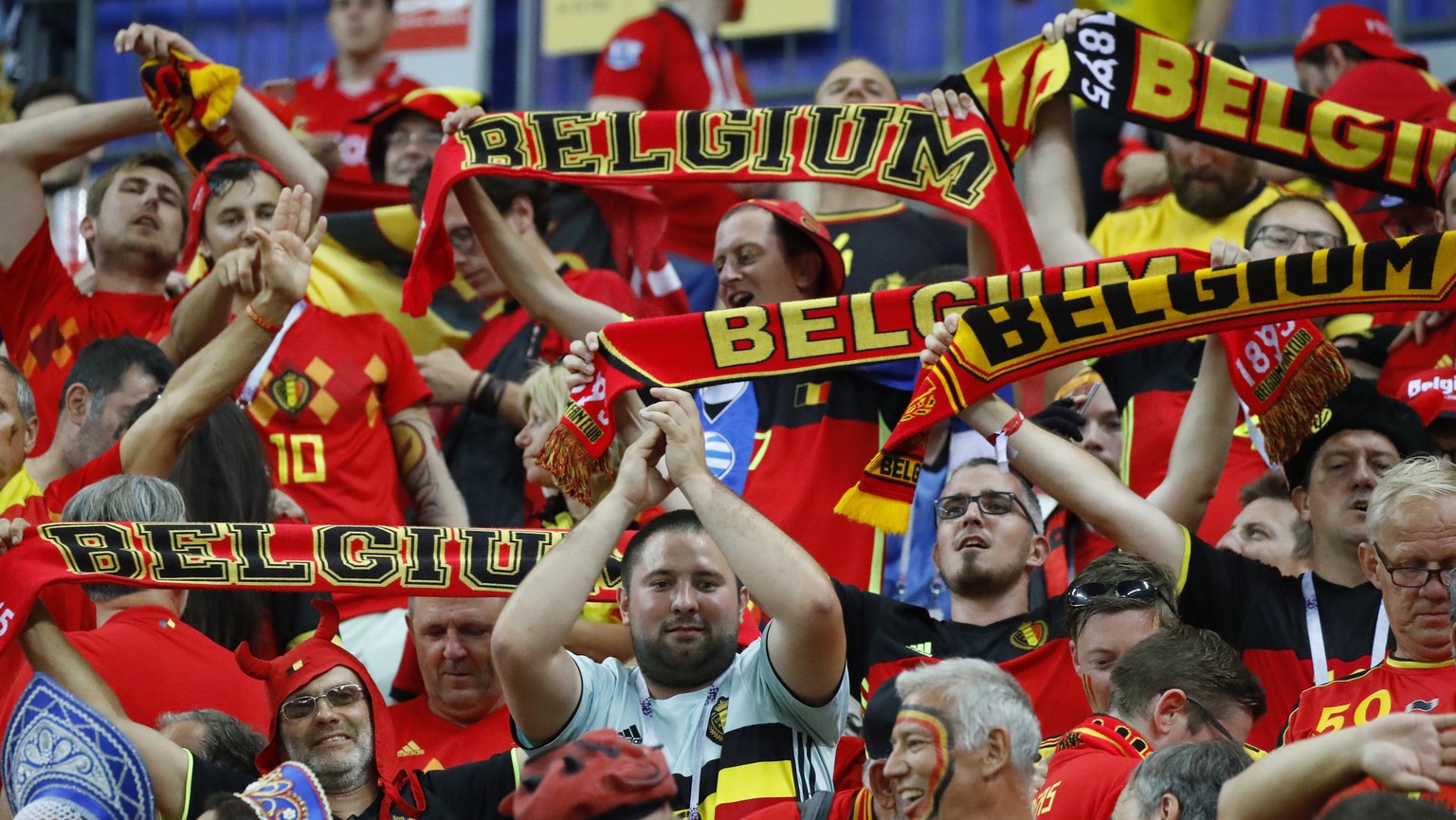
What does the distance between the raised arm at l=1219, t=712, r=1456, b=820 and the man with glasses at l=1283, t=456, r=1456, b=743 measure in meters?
1.07

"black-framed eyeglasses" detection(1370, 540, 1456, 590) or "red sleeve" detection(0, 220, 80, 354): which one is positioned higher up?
"red sleeve" detection(0, 220, 80, 354)

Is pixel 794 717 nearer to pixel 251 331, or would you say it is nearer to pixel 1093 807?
pixel 1093 807

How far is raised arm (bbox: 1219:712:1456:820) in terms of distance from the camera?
3523 mm

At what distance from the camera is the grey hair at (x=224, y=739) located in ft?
16.8

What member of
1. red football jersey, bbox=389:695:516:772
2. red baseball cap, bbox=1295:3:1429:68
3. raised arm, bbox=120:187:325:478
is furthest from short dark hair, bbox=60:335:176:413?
red baseball cap, bbox=1295:3:1429:68

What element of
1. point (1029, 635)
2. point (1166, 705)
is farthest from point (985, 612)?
point (1166, 705)

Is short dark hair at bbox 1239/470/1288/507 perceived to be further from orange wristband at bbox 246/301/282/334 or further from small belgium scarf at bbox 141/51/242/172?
small belgium scarf at bbox 141/51/242/172

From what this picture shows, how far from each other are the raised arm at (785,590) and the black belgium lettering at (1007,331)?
870mm

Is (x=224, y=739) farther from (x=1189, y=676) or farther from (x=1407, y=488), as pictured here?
(x=1407, y=488)

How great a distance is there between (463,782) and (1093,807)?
167 cm

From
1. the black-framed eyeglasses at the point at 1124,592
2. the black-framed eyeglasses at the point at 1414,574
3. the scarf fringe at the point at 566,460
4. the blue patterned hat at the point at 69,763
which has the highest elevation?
the scarf fringe at the point at 566,460

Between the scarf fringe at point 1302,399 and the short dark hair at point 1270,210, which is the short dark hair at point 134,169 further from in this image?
the scarf fringe at point 1302,399

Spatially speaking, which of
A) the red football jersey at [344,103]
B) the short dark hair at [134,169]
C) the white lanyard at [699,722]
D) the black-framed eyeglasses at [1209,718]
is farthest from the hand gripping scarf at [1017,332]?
the red football jersey at [344,103]

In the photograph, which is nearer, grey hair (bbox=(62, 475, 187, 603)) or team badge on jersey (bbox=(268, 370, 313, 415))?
grey hair (bbox=(62, 475, 187, 603))
